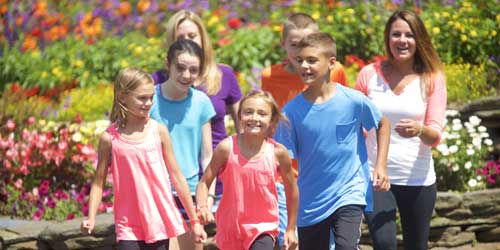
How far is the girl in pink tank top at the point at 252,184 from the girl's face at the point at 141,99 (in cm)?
44

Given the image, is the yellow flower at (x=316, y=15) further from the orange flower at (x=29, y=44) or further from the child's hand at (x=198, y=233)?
the child's hand at (x=198, y=233)

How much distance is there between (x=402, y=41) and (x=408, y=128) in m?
0.61

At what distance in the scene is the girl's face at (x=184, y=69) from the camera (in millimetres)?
6250

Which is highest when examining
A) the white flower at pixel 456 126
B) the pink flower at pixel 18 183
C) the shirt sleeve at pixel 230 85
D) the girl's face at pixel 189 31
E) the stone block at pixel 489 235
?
the girl's face at pixel 189 31

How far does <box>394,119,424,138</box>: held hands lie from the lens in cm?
611

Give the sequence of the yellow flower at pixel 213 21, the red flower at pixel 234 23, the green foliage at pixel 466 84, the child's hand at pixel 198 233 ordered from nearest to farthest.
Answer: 1. the child's hand at pixel 198 233
2. the green foliage at pixel 466 84
3. the yellow flower at pixel 213 21
4. the red flower at pixel 234 23

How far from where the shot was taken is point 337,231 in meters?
5.76

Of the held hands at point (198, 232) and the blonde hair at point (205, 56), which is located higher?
the blonde hair at point (205, 56)

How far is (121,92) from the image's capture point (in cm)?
585

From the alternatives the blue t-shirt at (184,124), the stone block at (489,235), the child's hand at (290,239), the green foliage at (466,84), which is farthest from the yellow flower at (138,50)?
the child's hand at (290,239)

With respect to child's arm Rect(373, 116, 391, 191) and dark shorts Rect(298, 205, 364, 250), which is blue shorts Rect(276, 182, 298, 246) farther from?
child's arm Rect(373, 116, 391, 191)

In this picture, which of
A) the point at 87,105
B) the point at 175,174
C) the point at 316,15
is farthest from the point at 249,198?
the point at 316,15

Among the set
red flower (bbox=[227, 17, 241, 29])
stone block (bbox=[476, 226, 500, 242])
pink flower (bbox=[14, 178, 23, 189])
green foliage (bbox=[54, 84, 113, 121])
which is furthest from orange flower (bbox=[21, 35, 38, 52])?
stone block (bbox=[476, 226, 500, 242])

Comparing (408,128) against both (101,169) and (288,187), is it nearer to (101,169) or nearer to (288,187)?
(288,187)
